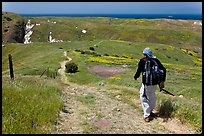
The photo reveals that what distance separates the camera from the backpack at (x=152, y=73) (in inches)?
447

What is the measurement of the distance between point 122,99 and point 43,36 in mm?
112006

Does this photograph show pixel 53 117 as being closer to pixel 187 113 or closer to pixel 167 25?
pixel 187 113

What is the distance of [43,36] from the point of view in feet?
408

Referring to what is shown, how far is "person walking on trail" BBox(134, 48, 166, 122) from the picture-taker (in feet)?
37.3

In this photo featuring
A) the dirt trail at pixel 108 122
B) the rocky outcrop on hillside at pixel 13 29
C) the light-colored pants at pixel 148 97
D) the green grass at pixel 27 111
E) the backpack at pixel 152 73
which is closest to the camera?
the green grass at pixel 27 111

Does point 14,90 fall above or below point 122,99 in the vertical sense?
above

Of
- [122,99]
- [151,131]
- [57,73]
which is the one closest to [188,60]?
[57,73]

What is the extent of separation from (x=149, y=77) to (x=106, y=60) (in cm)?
3976

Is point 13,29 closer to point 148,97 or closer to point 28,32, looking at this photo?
point 28,32

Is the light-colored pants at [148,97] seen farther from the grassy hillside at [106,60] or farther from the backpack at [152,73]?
the grassy hillside at [106,60]

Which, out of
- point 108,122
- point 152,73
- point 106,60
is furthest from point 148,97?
point 106,60

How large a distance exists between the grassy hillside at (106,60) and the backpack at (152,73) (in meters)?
1.61

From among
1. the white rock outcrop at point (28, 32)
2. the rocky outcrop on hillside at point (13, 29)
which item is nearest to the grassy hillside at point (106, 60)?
the white rock outcrop at point (28, 32)

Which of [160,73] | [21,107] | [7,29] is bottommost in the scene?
[21,107]
